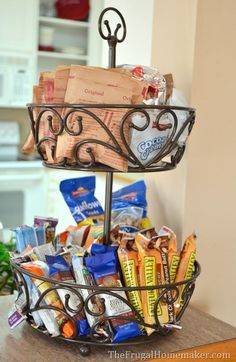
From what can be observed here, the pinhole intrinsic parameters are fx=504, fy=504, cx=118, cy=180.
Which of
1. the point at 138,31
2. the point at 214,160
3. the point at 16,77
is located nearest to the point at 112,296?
the point at 214,160

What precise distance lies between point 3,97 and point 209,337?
2.79m

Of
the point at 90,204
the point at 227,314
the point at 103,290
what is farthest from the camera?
the point at 227,314

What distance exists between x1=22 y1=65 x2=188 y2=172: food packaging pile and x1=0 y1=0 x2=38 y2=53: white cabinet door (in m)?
2.66

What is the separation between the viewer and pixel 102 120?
64 cm

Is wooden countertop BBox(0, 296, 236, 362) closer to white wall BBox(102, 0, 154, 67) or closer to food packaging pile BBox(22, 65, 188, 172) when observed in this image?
food packaging pile BBox(22, 65, 188, 172)

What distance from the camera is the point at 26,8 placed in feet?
10.5

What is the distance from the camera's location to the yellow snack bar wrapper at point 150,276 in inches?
26.2

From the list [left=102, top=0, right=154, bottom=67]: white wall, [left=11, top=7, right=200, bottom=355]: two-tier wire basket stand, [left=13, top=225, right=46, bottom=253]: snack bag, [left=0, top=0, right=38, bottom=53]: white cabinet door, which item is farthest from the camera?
[left=0, top=0, right=38, bottom=53]: white cabinet door

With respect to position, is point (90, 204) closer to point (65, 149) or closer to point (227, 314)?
point (65, 149)

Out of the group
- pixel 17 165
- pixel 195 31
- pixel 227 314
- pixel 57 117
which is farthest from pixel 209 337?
pixel 17 165

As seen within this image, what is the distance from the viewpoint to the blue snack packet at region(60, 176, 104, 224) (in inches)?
32.9

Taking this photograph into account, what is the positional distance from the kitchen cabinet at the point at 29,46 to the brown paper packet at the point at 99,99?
2701 millimetres

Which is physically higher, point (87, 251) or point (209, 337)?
point (87, 251)

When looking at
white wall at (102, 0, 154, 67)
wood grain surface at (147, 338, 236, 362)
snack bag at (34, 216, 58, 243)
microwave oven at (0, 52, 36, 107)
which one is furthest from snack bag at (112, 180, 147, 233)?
microwave oven at (0, 52, 36, 107)
